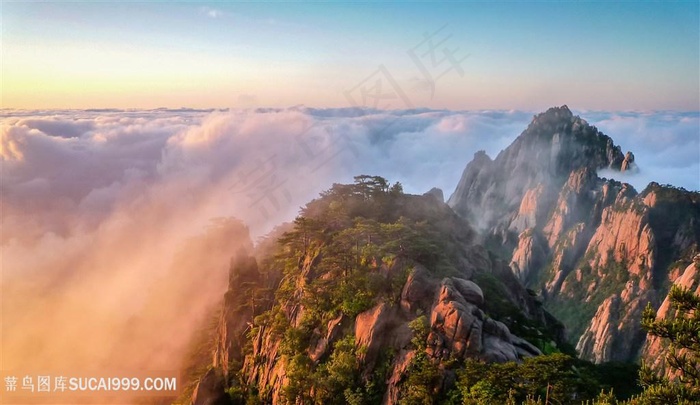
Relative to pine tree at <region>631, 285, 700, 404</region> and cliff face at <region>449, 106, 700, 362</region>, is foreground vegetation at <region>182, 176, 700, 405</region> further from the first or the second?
cliff face at <region>449, 106, 700, 362</region>

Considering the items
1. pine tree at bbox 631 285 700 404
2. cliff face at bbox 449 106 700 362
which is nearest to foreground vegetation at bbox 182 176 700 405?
pine tree at bbox 631 285 700 404

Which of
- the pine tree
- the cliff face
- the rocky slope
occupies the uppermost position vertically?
the pine tree

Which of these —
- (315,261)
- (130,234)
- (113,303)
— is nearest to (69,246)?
(130,234)

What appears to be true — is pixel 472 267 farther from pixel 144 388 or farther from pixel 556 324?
pixel 144 388

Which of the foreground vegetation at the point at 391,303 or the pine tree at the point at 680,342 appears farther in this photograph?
the foreground vegetation at the point at 391,303

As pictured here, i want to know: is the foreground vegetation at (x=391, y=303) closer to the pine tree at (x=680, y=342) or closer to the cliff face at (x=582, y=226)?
the pine tree at (x=680, y=342)

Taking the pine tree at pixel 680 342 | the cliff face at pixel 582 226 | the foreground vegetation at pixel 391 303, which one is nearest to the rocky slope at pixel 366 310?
the foreground vegetation at pixel 391 303

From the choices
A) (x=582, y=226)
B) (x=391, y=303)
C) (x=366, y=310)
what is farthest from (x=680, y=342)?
(x=582, y=226)
